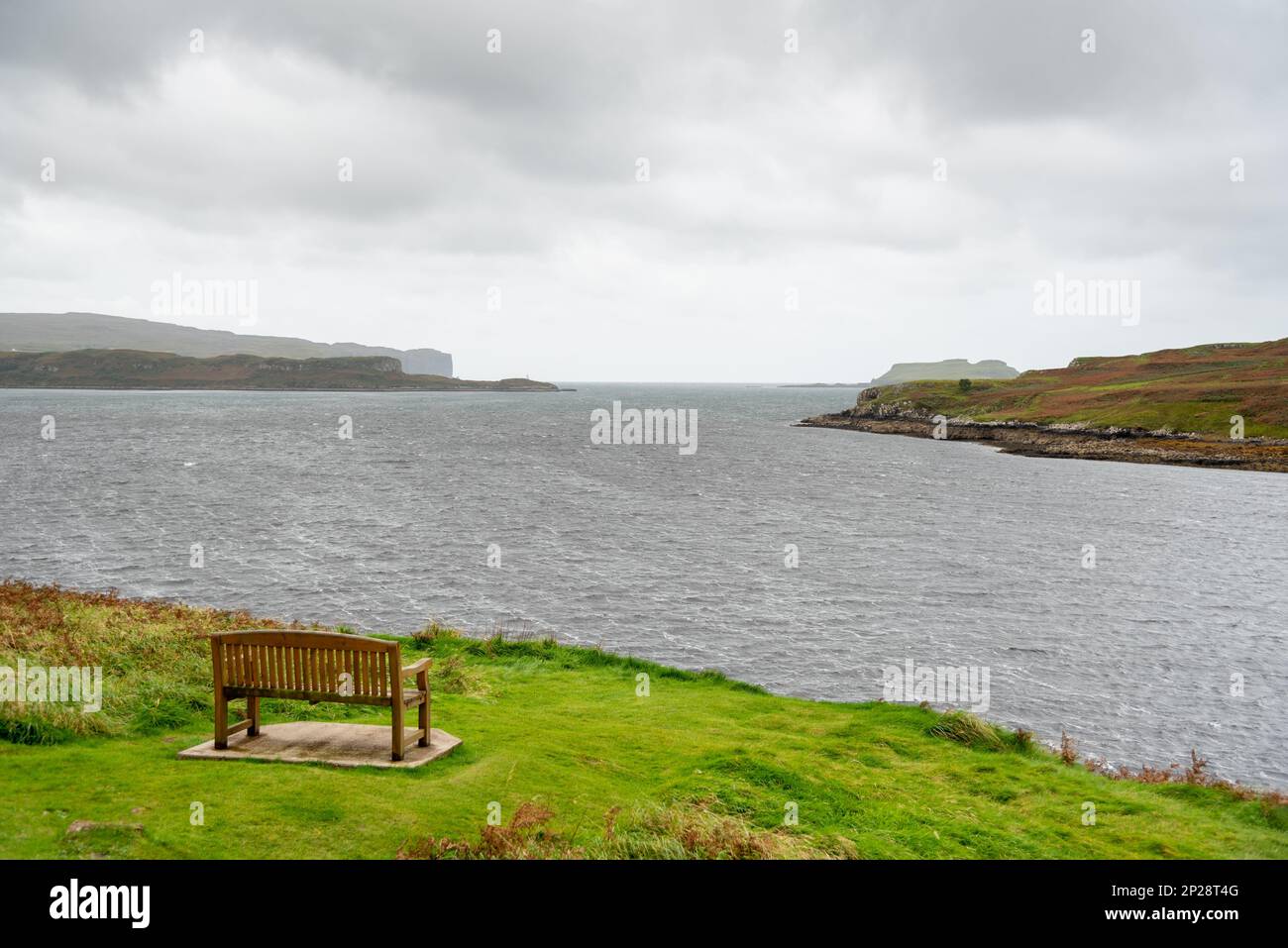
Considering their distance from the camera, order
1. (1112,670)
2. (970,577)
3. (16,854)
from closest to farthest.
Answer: (16,854) < (1112,670) < (970,577)

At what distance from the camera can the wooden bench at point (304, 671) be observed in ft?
33.9

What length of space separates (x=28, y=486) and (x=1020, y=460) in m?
99.9

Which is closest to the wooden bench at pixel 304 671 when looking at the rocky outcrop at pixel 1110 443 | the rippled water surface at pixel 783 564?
the rippled water surface at pixel 783 564

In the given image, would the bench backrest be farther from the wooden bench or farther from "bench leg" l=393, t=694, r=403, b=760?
"bench leg" l=393, t=694, r=403, b=760

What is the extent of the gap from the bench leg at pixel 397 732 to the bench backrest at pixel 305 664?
5.4 inches

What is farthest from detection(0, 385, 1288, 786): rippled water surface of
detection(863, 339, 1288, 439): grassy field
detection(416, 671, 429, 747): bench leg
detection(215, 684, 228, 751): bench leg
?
detection(863, 339, 1288, 439): grassy field

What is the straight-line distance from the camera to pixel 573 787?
10.5 metres

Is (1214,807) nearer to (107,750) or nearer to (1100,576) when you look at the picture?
(107,750)

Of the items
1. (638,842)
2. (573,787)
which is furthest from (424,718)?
(638,842)

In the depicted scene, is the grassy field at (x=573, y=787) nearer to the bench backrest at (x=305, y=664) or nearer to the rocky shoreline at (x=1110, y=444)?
the bench backrest at (x=305, y=664)

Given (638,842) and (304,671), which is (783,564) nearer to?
(304,671)
